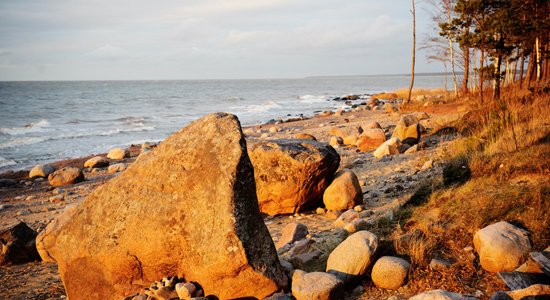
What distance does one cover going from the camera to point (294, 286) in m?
4.25

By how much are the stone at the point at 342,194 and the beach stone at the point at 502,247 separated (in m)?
3.20

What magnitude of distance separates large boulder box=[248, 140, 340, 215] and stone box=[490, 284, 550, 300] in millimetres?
4299

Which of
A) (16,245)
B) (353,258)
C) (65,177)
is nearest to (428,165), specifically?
(353,258)

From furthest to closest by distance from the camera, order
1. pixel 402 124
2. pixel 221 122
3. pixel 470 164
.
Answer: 1. pixel 402 124
2. pixel 470 164
3. pixel 221 122

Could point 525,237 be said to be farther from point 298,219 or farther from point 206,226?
point 298,219

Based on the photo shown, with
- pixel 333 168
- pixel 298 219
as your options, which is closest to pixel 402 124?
pixel 333 168

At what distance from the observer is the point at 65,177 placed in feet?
42.8

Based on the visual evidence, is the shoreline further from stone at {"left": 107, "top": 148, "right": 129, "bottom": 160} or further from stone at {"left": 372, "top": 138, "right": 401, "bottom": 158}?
stone at {"left": 107, "top": 148, "right": 129, "bottom": 160}

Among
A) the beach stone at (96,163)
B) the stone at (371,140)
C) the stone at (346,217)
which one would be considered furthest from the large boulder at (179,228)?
the beach stone at (96,163)

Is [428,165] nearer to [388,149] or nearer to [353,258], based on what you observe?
[388,149]

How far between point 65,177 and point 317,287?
11.2 metres

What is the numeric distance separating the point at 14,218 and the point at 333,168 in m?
7.17

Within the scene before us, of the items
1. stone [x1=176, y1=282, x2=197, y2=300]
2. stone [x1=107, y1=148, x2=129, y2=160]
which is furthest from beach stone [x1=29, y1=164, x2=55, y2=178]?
stone [x1=176, y1=282, x2=197, y2=300]

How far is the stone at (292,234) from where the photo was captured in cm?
613
